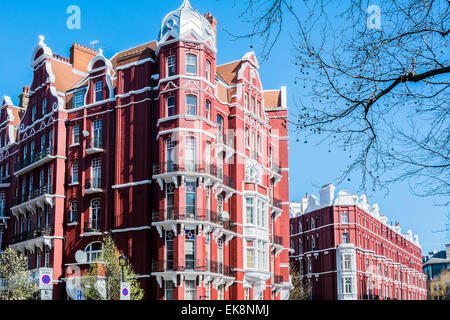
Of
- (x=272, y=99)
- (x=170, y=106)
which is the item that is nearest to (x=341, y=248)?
(x=272, y=99)

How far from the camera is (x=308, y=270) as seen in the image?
82938 millimetres

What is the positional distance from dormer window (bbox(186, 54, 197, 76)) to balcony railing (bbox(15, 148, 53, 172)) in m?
13.5

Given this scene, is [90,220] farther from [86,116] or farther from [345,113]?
[345,113]

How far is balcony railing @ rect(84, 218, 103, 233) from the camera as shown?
42.8 metres

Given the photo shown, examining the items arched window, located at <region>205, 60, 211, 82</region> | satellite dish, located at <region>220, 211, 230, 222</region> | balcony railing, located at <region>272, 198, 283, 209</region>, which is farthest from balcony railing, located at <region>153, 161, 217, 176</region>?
balcony railing, located at <region>272, 198, 283, 209</region>

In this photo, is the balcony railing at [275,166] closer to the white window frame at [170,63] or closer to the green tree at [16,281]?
the white window frame at [170,63]

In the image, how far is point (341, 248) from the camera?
77.6 meters

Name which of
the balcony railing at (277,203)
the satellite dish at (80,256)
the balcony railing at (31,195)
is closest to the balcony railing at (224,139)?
the balcony railing at (277,203)

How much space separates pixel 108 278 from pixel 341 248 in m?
45.3

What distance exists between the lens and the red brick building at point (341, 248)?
3044 inches

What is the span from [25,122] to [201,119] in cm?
1970

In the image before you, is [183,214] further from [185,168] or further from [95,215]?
[95,215]

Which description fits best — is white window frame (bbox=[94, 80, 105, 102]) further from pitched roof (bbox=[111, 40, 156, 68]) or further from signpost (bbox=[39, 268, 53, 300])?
signpost (bbox=[39, 268, 53, 300])
